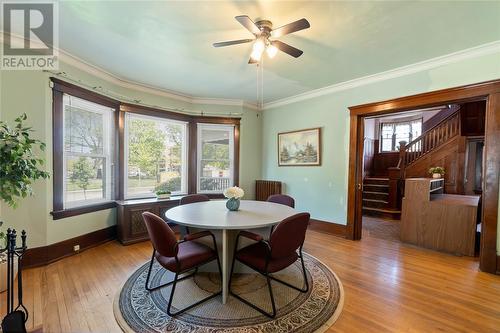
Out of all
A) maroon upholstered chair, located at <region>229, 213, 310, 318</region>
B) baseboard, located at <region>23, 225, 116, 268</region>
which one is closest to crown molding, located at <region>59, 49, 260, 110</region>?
baseboard, located at <region>23, 225, 116, 268</region>

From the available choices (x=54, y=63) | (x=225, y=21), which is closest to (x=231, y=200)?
(x=225, y=21)

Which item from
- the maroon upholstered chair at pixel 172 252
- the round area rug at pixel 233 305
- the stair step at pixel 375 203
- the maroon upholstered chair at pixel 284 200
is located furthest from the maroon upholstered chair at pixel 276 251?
the stair step at pixel 375 203

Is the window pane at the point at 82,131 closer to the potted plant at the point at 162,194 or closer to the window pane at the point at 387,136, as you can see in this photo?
the potted plant at the point at 162,194

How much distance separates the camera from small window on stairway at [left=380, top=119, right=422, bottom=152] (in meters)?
7.99

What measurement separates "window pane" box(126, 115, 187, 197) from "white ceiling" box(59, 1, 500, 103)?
0.95m

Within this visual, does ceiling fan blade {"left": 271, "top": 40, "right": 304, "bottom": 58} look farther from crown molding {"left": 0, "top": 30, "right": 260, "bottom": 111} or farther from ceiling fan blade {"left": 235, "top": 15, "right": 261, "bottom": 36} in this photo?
crown molding {"left": 0, "top": 30, "right": 260, "bottom": 111}

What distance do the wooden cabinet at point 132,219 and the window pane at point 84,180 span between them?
0.38 meters

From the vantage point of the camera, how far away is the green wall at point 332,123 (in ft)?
9.42

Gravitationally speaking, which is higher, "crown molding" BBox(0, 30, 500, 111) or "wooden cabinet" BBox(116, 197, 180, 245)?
"crown molding" BBox(0, 30, 500, 111)

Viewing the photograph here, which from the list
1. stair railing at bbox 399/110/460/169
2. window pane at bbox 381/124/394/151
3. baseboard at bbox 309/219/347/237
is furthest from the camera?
window pane at bbox 381/124/394/151

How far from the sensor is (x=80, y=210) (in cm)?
319

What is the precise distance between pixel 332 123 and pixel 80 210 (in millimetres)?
4351

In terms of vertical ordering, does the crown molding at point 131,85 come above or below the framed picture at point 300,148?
above

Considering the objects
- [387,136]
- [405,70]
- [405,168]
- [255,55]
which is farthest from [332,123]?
[387,136]
